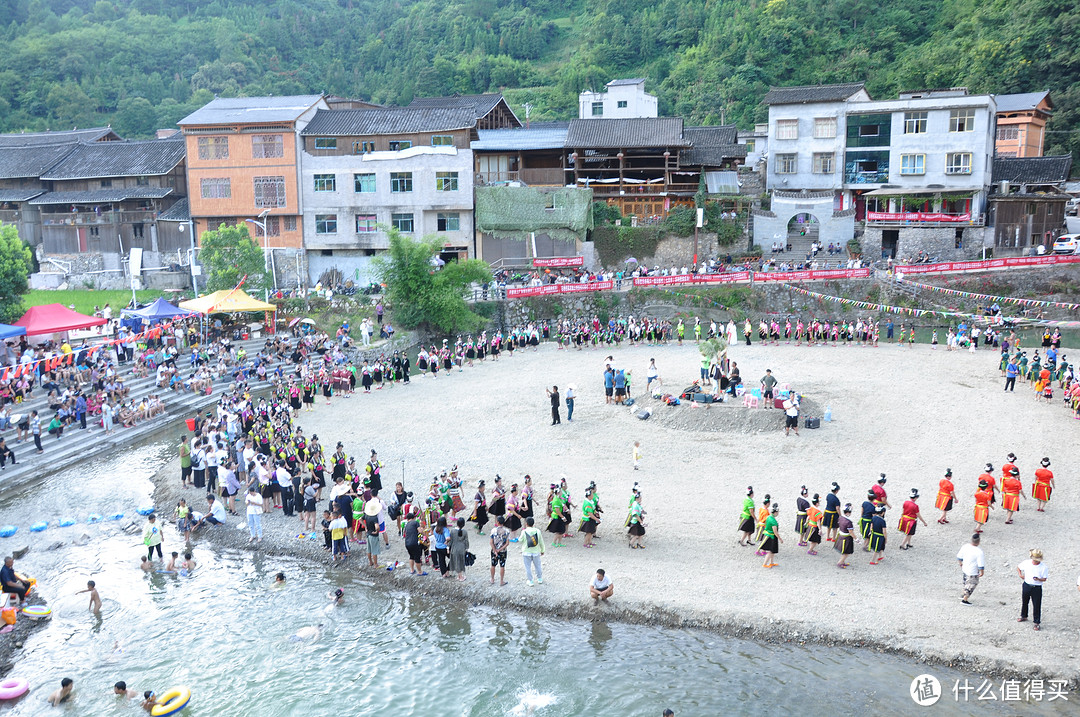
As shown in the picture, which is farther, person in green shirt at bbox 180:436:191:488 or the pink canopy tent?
the pink canopy tent

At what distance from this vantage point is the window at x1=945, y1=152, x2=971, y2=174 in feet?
154

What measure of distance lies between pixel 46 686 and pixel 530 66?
8916 cm

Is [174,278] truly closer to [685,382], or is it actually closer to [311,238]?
[311,238]

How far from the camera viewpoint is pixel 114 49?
8544cm

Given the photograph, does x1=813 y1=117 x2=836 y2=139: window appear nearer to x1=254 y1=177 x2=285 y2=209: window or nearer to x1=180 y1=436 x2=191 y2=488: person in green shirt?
x1=254 y1=177 x2=285 y2=209: window

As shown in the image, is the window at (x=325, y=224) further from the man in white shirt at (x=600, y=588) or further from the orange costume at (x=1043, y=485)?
the orange costume at (x=1043, y=485)

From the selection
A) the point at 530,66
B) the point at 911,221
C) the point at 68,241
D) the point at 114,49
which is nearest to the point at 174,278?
the point at 68,241

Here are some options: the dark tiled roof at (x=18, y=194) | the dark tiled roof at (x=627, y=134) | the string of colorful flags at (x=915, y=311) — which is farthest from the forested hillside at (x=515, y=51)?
the dark tiled roof at (x=18, y=194)

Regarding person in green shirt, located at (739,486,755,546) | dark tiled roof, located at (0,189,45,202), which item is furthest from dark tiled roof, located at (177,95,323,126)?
person in green shirt, located at (739,486,755,546)

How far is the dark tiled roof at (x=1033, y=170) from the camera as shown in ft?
160

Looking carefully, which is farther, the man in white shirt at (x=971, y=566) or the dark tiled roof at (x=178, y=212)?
the dark tiled roof at (x=178, y=212)

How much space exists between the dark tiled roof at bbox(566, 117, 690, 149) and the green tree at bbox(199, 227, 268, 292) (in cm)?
2047

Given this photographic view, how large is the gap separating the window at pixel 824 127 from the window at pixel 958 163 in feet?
23.1

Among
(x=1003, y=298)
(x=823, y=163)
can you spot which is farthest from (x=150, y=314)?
(x=823, y=163)
